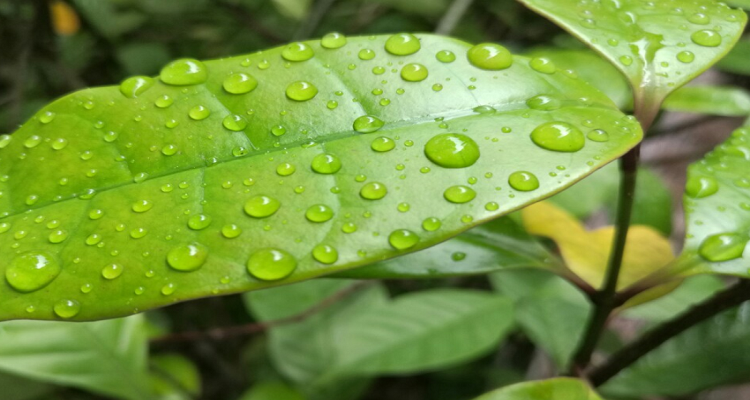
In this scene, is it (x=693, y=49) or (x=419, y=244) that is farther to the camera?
(x=693, y=49)

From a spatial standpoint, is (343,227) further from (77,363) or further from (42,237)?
(77,363)

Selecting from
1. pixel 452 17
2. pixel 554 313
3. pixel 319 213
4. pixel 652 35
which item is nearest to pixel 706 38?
pixel 652 35

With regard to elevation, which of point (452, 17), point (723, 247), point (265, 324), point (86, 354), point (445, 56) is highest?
point (445, 56)

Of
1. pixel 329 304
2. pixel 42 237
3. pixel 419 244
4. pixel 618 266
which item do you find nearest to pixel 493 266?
pixel 618 266

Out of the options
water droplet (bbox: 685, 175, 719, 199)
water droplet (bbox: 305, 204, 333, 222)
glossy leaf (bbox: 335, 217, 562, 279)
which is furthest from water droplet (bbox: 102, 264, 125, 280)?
water droplet (bbox: 685, 175, 719, 199)

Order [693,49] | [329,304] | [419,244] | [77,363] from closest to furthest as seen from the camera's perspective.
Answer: [419,244], [693,49], [77,363], [329,304]

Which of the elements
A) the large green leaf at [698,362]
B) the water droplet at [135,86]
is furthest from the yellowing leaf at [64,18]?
the large green leaf at [698,362]

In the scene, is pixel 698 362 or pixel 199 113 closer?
pixel 199 113

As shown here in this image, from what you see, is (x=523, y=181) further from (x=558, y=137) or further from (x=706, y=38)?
(x=706, y=38)
